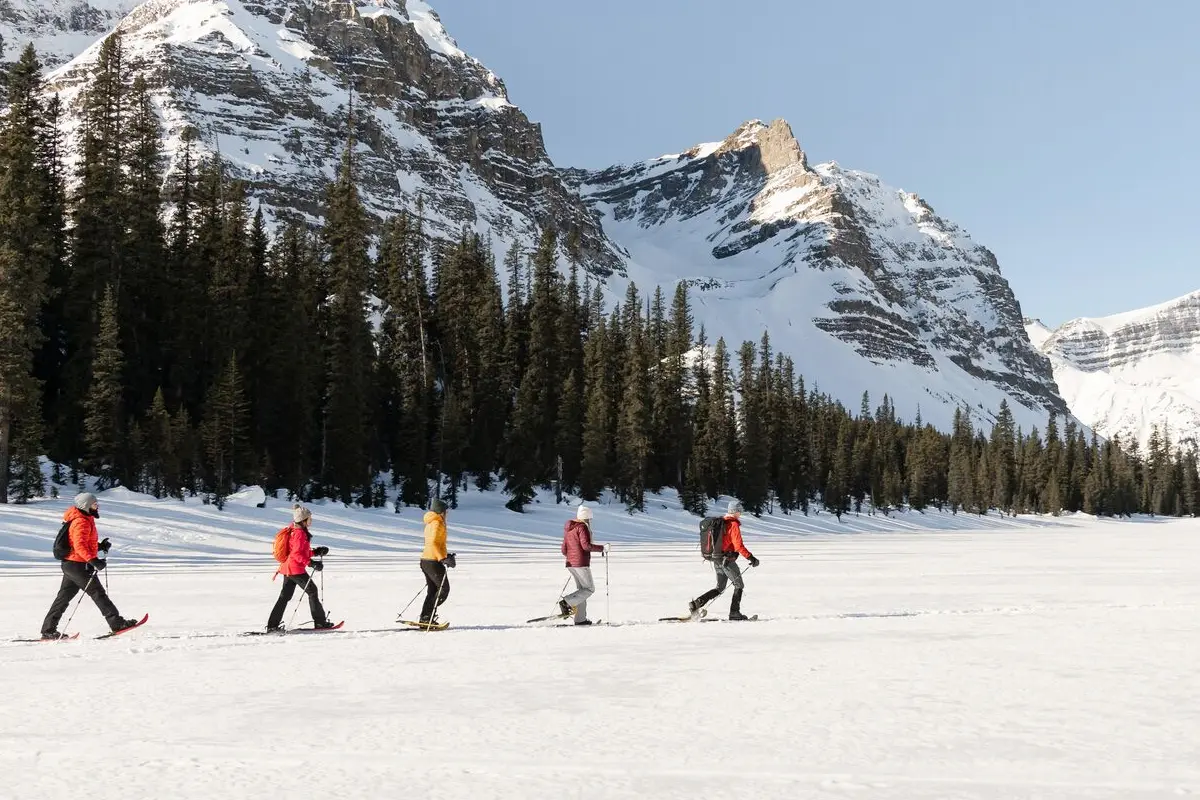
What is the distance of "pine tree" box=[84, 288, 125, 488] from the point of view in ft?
129

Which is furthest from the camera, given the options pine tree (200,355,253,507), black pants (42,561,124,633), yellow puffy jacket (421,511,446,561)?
pine tree (200,355,253,507)

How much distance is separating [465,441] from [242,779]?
49634mm

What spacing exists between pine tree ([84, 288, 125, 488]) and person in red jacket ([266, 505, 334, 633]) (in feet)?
99.6

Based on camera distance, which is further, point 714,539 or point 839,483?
point 839,483

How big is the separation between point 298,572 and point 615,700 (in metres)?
5.98

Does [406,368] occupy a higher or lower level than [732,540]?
higher

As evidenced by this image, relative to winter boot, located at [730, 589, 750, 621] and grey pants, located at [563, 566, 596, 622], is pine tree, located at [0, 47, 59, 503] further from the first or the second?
winter boot, located at [730, 589, 750, 621]

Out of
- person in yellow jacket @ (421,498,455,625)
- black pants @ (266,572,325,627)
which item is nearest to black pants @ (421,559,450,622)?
person in yellow jacket @ (421,498,455,625)

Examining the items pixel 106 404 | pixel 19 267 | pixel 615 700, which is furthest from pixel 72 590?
pixel 106 404

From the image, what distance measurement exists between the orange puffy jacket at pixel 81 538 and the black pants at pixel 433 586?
166 inches

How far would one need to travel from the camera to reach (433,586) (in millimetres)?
13625

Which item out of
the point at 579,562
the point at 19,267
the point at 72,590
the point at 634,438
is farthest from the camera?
the point at 634,438

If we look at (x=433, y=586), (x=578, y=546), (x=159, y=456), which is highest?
(x=159, y=456)

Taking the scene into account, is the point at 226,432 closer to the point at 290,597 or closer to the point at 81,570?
→ the point at 81,570
